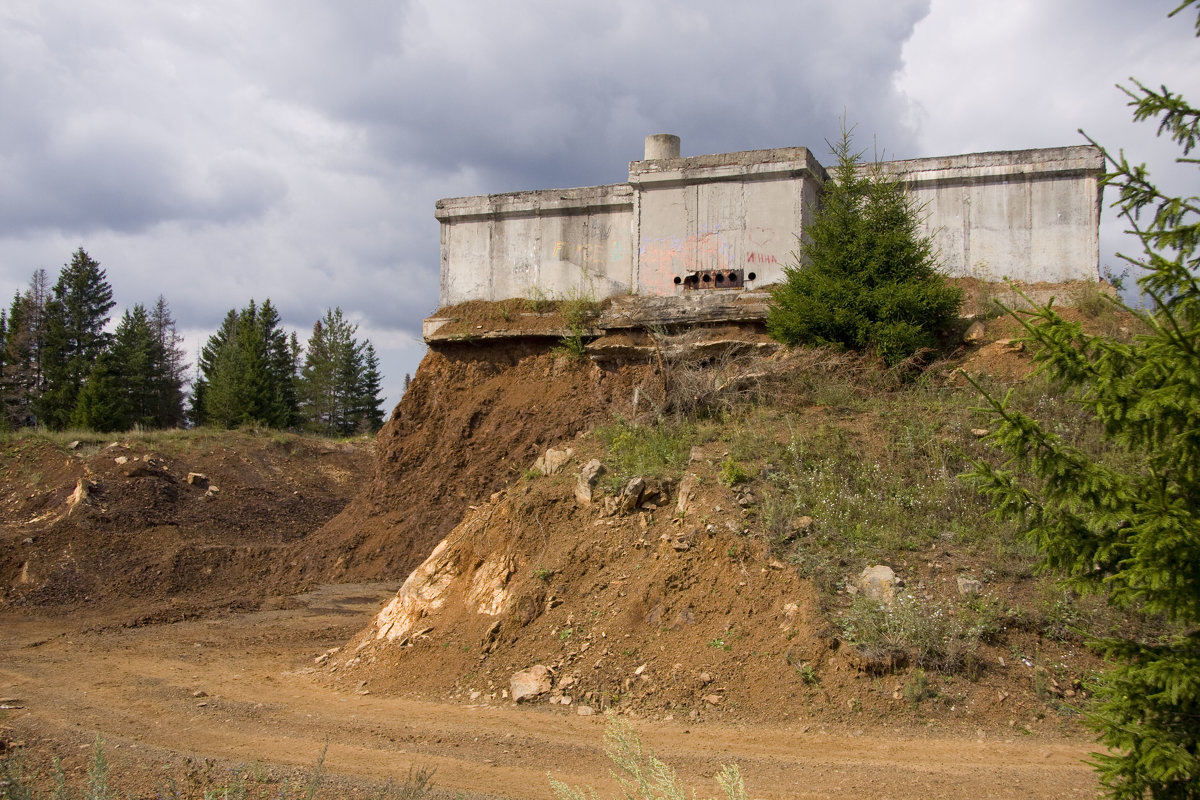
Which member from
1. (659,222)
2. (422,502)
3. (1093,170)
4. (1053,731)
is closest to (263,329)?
(422,502)

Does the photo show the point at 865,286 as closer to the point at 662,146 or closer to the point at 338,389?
the point at 662,146

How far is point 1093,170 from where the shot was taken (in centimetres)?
1448

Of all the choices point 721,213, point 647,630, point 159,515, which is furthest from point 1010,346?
point 159,515

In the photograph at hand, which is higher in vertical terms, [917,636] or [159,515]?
[917,636]

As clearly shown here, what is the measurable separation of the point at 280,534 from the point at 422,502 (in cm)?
712

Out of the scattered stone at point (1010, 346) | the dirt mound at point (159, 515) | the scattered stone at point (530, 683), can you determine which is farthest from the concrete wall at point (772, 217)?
the dirt mound at point (159, 515)

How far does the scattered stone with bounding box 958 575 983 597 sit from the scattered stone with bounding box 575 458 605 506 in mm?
4440

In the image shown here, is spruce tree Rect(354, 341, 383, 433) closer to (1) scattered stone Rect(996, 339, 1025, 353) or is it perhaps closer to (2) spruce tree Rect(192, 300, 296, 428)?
(2) spruce tree Rect(192, 300, 296, 428)

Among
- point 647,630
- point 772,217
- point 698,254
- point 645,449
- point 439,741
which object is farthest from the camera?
point 698,254

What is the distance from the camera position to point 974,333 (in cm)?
1293

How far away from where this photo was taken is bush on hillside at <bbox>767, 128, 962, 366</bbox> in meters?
12.2

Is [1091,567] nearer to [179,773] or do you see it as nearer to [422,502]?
[179,773]

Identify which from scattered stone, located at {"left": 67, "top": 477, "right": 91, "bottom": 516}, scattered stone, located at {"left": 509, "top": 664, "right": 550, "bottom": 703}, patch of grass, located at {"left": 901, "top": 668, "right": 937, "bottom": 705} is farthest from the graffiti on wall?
scattered stone, located at {"left": 67, "top": 477, "right": 91, "bottom": 516}

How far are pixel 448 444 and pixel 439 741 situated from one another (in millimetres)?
10006
